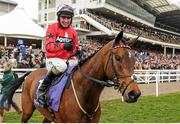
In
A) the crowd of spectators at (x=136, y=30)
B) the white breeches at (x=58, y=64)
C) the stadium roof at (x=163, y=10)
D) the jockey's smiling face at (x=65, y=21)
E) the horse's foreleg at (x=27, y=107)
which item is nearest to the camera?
the white breeches at (x=58, y=64)

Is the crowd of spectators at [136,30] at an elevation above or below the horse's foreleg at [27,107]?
above

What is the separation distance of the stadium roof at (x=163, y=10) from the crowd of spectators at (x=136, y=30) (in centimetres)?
293

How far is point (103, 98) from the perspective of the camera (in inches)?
583

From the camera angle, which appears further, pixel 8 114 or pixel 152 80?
pixel 152 80

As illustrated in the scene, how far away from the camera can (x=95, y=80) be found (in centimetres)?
479

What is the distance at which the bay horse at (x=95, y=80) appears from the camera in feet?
14.3

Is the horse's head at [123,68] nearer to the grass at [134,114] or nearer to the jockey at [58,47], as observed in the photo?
the jockey at [58,47]

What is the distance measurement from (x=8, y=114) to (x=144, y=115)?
3802 millimetres

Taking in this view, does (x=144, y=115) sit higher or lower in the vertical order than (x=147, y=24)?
lower

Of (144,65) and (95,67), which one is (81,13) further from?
(95,67)

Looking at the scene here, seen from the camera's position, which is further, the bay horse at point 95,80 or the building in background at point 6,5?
the building in background at point 6,5

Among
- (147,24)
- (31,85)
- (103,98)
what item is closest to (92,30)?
(147,24)

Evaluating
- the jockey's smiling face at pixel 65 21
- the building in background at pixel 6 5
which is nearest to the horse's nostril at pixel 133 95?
the jockey's smiling face at pixel 65 21

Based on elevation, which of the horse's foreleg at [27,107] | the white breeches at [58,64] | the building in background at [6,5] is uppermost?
the building in background at [6,5]
